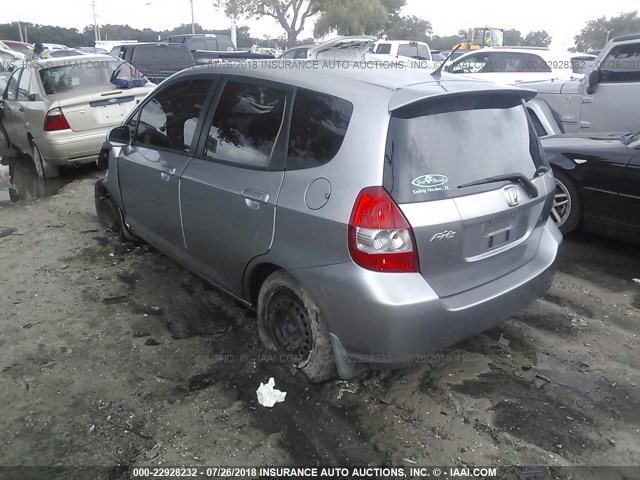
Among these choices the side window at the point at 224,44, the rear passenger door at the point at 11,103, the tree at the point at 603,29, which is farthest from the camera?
the tree at the point at 603,29

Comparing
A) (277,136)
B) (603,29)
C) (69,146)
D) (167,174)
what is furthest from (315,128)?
(603,29)

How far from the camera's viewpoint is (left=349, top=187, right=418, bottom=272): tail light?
8.25 feet

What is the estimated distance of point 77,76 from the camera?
26.1 feet

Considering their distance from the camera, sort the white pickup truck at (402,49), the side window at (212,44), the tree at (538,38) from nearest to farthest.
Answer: the white pickup truck at (402,49) < the side window at (212,44) < the tree at (538,38)

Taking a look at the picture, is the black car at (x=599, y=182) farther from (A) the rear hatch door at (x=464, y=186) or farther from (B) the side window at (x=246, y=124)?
(B) the side window at (x=246, y=124)

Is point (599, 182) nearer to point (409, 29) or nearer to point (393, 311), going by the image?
point (393, 311)

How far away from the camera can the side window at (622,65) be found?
8.21m

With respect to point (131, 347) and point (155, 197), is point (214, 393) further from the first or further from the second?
point (155, 197)

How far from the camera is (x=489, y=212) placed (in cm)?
276

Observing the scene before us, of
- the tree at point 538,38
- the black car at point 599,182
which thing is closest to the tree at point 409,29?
the tree at point 538,38

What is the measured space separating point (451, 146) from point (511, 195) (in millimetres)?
475

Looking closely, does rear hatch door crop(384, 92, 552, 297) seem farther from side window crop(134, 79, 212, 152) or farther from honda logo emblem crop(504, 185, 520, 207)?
side window crop(134, 79, 212, 152)

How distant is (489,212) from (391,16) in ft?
227

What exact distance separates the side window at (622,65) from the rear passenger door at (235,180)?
24.0 ft
